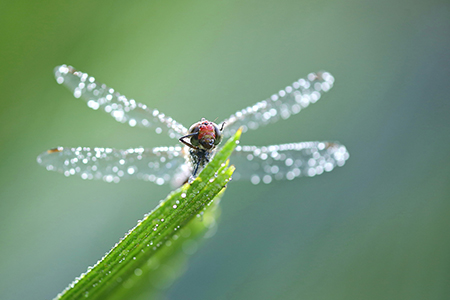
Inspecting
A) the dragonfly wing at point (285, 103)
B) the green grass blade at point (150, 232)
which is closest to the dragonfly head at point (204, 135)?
the dragonfly wing at point (285, 103)

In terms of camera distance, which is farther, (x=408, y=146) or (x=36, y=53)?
(x=408, y=146)

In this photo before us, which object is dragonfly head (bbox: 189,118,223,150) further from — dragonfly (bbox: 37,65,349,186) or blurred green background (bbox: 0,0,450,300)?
blurred green background (bbox: 0,0,450,300)

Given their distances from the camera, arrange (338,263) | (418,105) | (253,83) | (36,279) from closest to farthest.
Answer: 1. (36,279)
2. (338,263)
3. (418,105)
4. (253,83)

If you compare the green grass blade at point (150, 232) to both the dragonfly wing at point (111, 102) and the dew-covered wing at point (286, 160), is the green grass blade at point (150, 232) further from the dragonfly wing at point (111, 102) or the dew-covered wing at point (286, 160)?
the dew-covered wing at point (286, 160)

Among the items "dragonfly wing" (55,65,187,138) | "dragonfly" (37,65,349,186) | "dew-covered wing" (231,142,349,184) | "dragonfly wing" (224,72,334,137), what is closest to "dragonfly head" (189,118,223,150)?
"dragonfly" (37,65,349,186)

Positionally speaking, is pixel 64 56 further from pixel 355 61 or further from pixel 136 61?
pixel 355 61

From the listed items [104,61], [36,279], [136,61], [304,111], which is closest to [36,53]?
[104,61]
